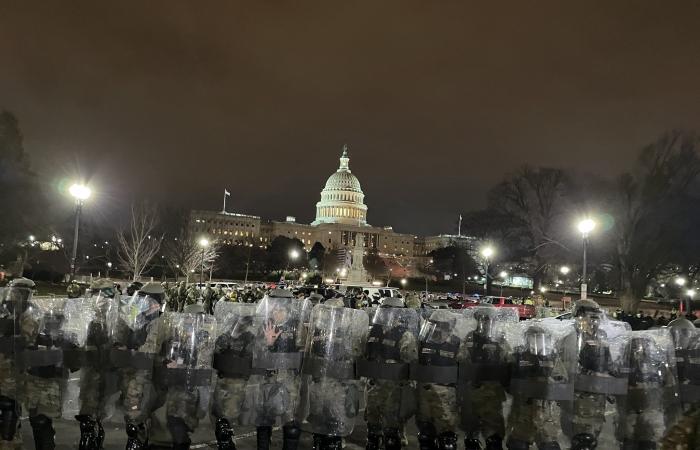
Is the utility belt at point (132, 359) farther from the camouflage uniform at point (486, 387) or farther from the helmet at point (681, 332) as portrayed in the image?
the helmet at point (681, 332)

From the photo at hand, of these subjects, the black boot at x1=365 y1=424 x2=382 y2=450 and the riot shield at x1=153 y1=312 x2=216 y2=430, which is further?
the black boot at x1=365 y1=424 x2=382 y2=450

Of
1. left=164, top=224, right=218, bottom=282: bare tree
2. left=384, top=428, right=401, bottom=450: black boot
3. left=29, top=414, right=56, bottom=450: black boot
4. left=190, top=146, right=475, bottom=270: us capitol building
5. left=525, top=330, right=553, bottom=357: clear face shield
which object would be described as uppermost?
left=190, top=146, right=475, bottom=270: us capitol building

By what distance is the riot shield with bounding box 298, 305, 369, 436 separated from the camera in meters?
5.95

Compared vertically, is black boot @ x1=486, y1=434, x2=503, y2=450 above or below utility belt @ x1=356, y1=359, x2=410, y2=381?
below

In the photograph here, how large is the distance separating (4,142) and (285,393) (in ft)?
124

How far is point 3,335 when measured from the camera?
19.7 ft

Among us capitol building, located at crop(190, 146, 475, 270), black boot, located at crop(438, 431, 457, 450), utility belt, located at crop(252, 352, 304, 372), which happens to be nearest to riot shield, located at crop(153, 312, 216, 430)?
utility belt, located at crop(252, 352, 304, 372)

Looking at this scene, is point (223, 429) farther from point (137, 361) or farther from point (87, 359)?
point (87, 359)

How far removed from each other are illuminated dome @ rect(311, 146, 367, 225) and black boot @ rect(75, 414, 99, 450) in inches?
5606

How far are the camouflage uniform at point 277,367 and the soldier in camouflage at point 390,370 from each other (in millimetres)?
761

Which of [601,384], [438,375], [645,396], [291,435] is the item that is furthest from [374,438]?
[645,396]

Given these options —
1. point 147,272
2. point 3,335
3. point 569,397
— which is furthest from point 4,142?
point 569,397

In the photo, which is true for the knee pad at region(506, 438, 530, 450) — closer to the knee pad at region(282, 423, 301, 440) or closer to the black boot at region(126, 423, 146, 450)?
the knee pad at region(282, 423, 301, 440)

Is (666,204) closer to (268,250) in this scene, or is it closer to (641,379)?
(641,379)
